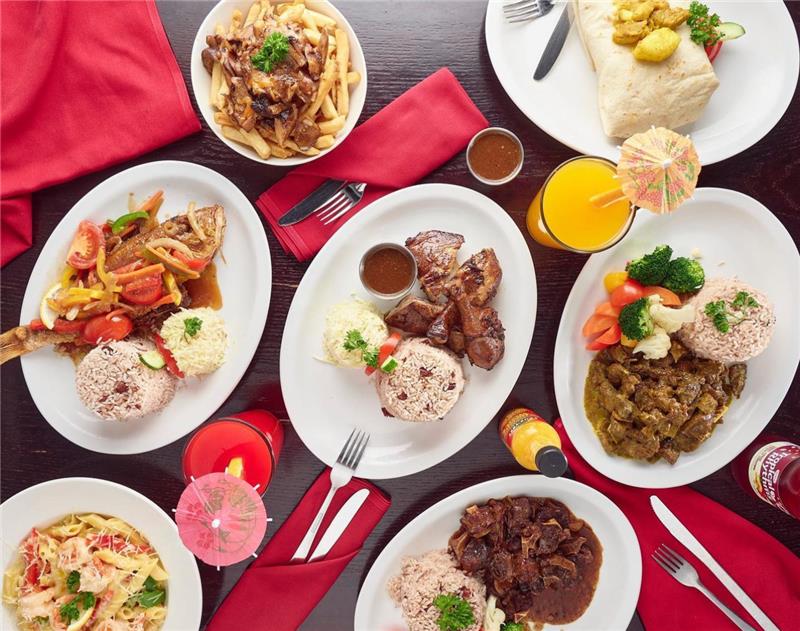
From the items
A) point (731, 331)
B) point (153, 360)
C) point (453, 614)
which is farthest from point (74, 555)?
point (731, 331)

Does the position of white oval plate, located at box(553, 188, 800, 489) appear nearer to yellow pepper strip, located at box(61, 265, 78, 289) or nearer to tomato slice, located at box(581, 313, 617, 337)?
tomato slice, located at box(581, 313, 617, 337)

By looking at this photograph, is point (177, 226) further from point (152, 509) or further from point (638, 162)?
point (638, 162)

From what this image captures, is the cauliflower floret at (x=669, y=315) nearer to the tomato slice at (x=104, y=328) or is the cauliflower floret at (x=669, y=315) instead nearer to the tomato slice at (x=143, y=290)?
the tomato slice at (x=143, y=290)

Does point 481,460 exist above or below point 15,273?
below

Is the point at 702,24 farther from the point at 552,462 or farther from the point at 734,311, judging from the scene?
the point at 552,462

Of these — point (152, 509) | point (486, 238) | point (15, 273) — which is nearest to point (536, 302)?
point (486, 238)

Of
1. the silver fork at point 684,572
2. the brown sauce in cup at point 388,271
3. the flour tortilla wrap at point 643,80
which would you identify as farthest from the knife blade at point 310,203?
the silver fork at point 684,572
